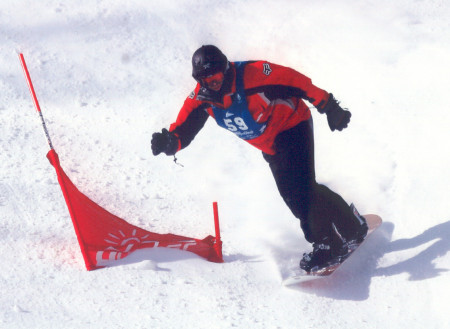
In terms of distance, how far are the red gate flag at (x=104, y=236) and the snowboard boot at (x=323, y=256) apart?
Result: 65 cm

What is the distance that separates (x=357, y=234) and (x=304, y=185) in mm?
666

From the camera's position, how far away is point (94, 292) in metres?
3.98

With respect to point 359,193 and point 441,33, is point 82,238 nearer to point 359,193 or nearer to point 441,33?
point 359,193

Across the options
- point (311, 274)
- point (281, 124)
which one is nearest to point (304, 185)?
point (281, 124)

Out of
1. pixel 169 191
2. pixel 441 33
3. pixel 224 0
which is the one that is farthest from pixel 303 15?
pixel 169 191

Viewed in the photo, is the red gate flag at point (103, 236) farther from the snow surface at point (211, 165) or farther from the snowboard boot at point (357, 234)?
the snowboard boot at point (357, 234)

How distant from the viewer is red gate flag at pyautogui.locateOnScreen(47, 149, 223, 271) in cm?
418

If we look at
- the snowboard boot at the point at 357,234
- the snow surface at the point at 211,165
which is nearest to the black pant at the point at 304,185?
the snowboard boot at the point at 357,234

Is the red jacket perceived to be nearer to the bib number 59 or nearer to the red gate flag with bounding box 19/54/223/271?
the bib number 59

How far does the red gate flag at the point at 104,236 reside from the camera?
4.18m

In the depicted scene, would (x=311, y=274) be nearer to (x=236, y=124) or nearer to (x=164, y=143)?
(x=236, y=124)

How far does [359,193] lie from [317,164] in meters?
0.60

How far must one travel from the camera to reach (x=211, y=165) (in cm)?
570

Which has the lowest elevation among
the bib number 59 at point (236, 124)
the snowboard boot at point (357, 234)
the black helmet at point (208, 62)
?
the snowboard boot at point (357, 234)
